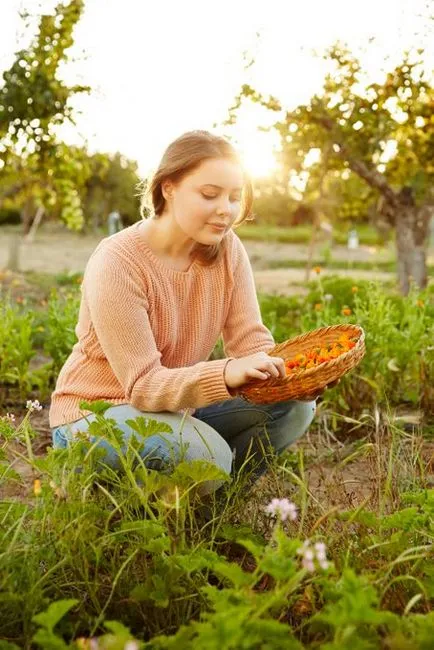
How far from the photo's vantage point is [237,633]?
1.27 m

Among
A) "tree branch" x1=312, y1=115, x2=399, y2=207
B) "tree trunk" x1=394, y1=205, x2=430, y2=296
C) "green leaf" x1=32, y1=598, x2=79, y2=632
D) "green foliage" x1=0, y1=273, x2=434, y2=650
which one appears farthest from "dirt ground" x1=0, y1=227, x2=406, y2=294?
"green leaf" x1=32, y1=598, x2=79, y2=632

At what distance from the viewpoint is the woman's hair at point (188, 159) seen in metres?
2.46

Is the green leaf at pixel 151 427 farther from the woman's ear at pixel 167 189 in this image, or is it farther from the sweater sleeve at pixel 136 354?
the woman's ear at pixel 167 189

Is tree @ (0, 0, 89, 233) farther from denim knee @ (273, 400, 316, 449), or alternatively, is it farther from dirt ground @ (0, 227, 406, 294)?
denim knee @ (273, 400, 316, 449)

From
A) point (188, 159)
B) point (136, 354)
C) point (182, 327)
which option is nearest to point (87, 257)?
point (182, 327)

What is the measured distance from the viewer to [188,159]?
246cm

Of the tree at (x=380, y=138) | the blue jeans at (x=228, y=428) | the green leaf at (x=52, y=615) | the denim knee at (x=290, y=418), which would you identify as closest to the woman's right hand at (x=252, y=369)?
the blue jeans at (x=228, y=428)

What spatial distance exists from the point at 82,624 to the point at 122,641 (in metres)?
0.52

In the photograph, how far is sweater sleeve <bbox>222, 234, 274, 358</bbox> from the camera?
109 inches

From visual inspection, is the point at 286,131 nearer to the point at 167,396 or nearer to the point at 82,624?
the point at 167,396

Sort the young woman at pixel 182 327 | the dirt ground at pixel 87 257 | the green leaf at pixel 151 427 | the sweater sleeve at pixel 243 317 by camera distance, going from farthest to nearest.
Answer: the dirt ground at pixel 87 257 < the sweater sleeve at pixel 243 317 < the young woman at pixel 182 327 < the green leaf at pixel 151 427

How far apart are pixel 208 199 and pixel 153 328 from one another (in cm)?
38

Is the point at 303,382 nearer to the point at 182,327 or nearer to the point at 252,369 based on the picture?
the point at 252,369

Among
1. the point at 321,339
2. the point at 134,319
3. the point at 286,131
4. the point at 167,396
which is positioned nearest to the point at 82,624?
the point at 167,396
